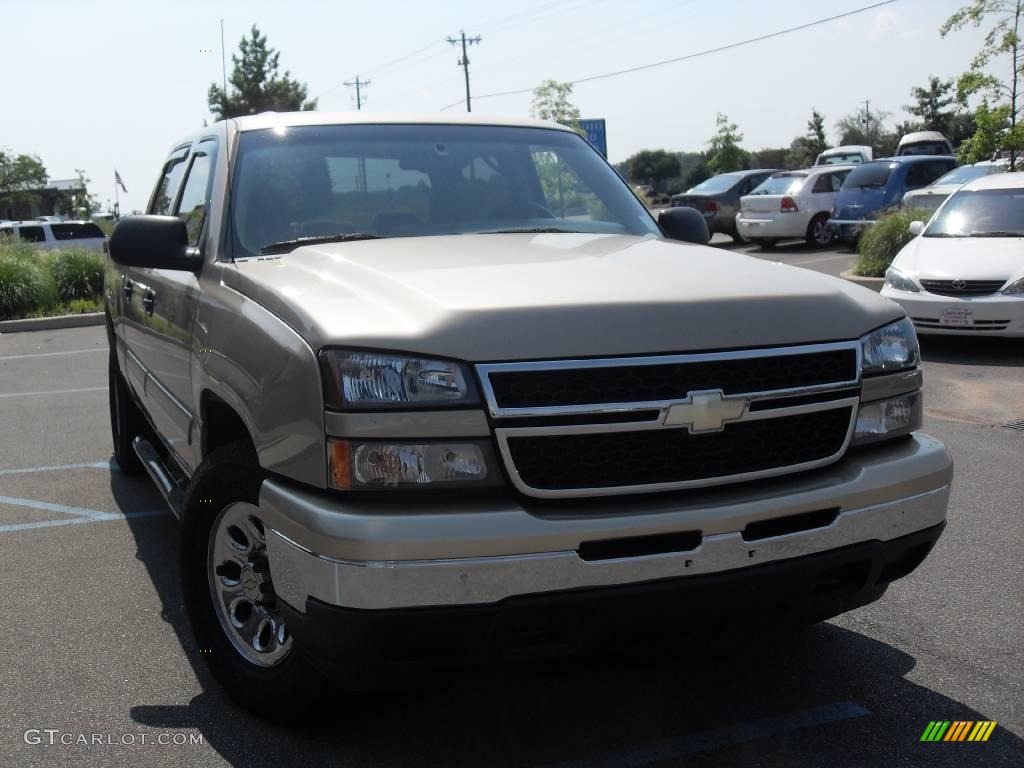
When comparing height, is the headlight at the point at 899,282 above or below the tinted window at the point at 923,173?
below

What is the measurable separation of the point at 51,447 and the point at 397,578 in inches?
233

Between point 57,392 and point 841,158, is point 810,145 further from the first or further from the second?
point 57,392

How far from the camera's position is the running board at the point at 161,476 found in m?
4.31

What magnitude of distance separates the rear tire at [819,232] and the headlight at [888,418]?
64.4ft

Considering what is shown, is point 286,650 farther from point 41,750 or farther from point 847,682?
point 847,682

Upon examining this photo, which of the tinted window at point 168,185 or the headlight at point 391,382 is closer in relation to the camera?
the headlight at point 391,382

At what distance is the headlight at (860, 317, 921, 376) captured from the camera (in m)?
3.17

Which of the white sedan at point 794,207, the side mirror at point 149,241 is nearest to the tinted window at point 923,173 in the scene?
the white sedan at point 794,207

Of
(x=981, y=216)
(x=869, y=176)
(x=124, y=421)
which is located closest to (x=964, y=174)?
(x=869, y=176)

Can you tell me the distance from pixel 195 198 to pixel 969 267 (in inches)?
314

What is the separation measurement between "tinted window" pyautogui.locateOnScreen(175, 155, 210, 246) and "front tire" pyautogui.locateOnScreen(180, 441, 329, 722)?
1282 mm

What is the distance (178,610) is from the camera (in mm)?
4434

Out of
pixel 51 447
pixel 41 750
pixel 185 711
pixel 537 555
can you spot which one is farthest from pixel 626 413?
pixel 51 447

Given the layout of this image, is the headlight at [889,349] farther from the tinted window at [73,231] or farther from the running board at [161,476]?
the tinted window at [73,231]
